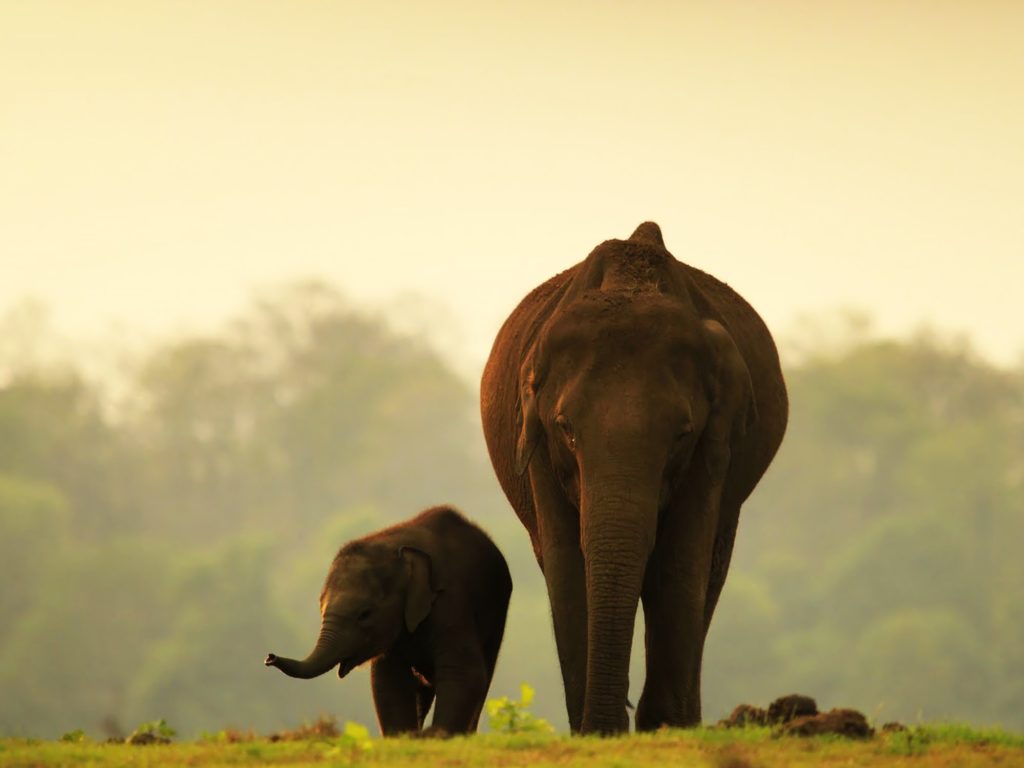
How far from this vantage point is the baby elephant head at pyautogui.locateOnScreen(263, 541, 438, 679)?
1537 cm

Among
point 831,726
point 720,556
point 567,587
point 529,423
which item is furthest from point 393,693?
point 831,726

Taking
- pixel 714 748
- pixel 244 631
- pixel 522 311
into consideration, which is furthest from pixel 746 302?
pixel 244 631

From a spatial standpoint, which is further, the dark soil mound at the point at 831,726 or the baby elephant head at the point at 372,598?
the baby elephant head at the point at 372,598

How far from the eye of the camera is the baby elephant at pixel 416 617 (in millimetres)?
15406

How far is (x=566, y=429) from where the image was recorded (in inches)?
523

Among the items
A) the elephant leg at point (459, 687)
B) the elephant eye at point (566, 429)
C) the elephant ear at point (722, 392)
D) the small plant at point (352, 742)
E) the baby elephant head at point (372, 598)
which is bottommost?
the small plant at point (352, 742)

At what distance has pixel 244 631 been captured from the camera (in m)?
78.2

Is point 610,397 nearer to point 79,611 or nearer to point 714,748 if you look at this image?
point 714,748

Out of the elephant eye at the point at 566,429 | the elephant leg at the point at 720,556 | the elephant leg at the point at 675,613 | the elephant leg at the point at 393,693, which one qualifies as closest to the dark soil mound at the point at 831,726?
the elephant leg at the point at 675,613

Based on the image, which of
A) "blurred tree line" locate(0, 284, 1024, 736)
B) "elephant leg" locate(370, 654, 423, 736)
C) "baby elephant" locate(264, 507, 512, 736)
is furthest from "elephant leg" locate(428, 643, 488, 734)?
"blurred tree line" locate(0, 284, 1024, 736)

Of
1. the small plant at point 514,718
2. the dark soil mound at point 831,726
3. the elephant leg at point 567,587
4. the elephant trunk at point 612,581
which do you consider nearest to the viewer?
the dark soil mound at point 831,726

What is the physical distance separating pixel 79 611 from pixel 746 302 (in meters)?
67.1

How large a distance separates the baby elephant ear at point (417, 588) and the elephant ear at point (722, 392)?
2880 millimetres

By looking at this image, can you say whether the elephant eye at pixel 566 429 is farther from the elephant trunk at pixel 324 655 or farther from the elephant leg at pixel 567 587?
the elephant trunk at pixel 324 655
